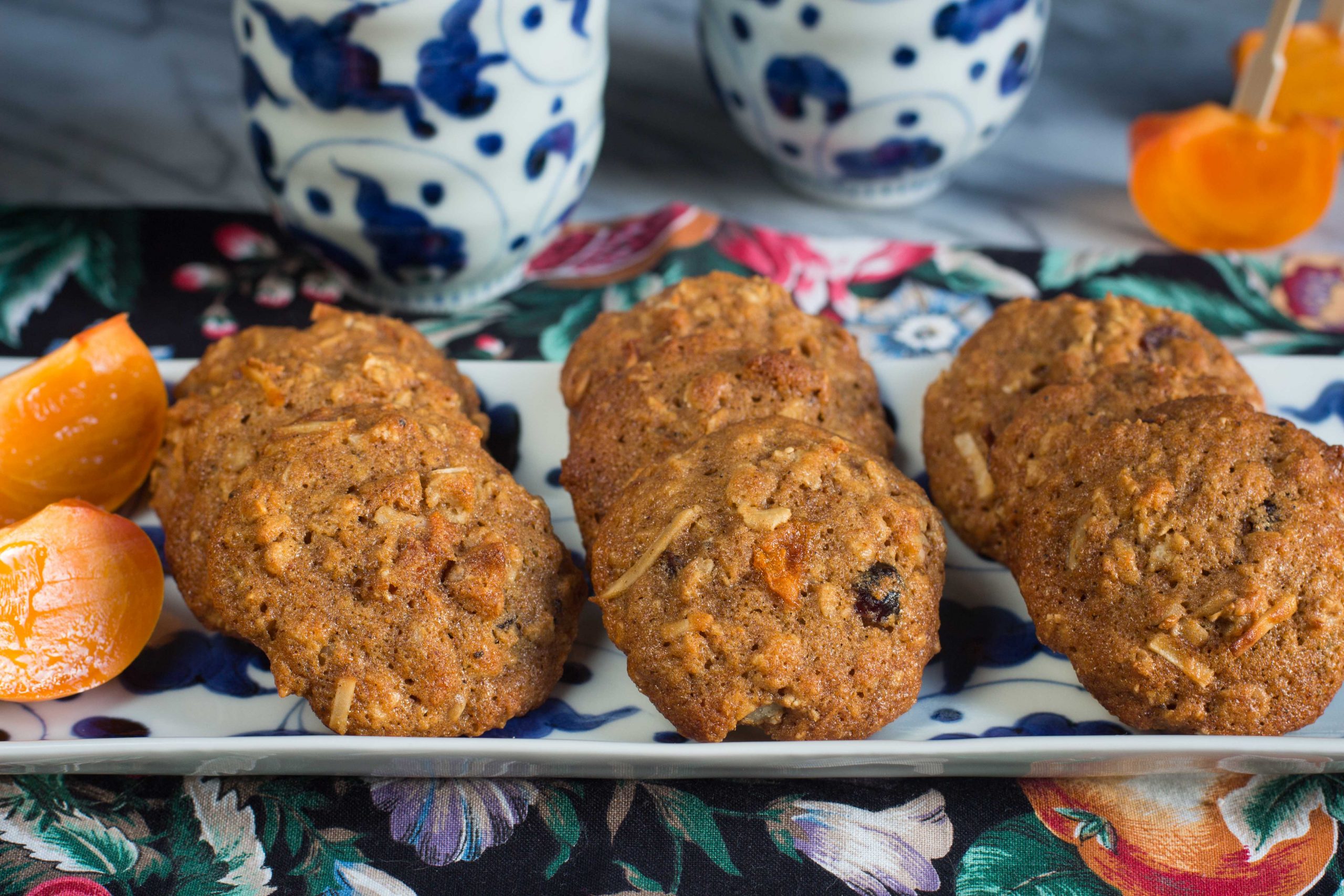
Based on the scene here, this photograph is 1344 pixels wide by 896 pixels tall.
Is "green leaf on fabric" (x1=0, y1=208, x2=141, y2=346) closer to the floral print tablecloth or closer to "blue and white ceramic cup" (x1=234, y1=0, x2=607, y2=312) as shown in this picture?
"blue and white ceramic cup" (x1=234, y1=0, x2=607, y2=312)

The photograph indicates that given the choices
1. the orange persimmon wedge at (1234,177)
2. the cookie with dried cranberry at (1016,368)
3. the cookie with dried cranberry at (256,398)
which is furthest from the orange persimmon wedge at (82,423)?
the orange persimmon wedge at (1234,177)

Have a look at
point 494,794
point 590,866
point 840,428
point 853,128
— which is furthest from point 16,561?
point 853,128

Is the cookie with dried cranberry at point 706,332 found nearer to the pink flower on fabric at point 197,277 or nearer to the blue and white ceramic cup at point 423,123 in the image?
the blue and white ceramic cup at point 423,123

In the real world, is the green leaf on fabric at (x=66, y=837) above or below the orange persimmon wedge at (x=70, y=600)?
below

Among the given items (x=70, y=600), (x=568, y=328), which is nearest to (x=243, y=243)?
(x=568, y=328)

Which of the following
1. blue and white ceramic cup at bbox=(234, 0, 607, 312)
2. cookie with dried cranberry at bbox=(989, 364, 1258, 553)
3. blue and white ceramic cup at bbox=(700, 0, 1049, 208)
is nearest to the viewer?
cookie with dried cranberry at bbox=(989, 364, 1258, 553)

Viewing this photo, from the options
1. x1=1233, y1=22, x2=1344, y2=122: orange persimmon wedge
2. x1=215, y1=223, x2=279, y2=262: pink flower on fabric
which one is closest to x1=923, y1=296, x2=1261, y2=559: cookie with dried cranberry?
x1=1233, y1=22, x2=1344, y2=122: orange persimmon wedge
